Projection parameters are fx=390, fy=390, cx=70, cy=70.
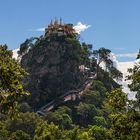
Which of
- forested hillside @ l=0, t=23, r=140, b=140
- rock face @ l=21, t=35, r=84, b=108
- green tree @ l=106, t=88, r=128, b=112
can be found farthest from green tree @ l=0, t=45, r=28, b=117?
rock face @ l=21, t=35, r=84, b=108

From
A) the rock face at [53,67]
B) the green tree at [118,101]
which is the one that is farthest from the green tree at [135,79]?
the rock face at [53,67]

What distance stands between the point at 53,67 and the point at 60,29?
18315 mm

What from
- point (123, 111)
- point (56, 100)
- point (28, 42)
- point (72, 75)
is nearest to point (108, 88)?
point (72, 75)

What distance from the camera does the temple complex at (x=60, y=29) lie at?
16500cm

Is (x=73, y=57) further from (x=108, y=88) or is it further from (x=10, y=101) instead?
(x=10, y=101)

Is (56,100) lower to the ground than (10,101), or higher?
higher

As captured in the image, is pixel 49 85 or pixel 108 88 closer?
pixel 49 85

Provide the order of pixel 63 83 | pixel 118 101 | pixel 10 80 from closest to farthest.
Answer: pixel 10 80, pixel 118 101, pixel 63 83

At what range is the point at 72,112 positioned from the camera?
139 m

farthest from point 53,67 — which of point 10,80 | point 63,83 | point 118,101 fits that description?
point 10,80

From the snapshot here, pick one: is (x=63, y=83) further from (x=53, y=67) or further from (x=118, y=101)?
(x=118, y=101)

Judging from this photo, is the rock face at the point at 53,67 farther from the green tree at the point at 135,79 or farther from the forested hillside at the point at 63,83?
the green tree at the point at 135,79

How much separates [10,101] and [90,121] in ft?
392

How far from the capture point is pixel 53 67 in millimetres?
158375
